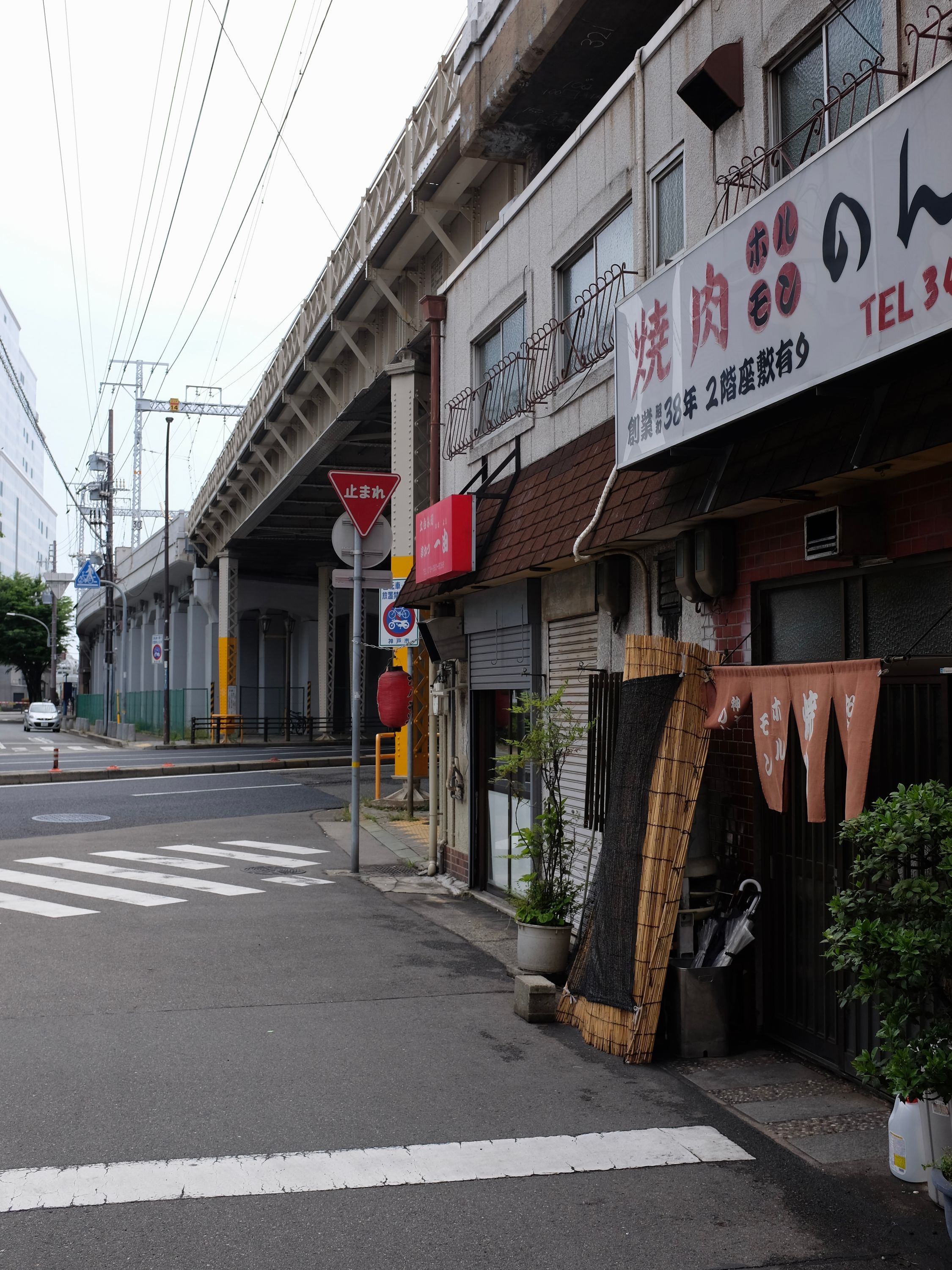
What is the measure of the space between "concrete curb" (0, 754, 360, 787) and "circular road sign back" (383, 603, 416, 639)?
1143 cm

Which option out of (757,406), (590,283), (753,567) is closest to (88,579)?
(590,283)

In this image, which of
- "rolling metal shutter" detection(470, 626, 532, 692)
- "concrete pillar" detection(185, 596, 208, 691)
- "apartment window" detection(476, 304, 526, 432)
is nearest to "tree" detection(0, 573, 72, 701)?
"concrete pillar" detection(185, 596, 208, 691)

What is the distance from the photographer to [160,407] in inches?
3588

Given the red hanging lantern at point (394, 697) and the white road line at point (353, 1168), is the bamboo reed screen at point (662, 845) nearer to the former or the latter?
the white road line at point (353, 1168)

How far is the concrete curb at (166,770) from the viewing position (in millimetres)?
24156

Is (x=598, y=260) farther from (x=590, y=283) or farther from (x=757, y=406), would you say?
(x=757, y=406)

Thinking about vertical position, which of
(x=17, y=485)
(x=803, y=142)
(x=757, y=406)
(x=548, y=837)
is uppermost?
(x=17, y=485)

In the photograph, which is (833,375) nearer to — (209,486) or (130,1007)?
(130,1007)

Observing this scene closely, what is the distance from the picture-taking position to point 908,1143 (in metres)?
4.54

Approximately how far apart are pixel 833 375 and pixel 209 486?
34.5 metres

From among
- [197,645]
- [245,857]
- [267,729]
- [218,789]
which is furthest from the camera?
[197,645]

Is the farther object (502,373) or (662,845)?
(502,373)

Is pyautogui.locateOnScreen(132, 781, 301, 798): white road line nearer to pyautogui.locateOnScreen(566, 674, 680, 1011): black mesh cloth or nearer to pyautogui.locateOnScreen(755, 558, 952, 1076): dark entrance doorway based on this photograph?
pyautogui.locateOnScreen(566, 674, 680, 1011): black mesh cloth

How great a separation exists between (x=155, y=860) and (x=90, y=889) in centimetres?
214
